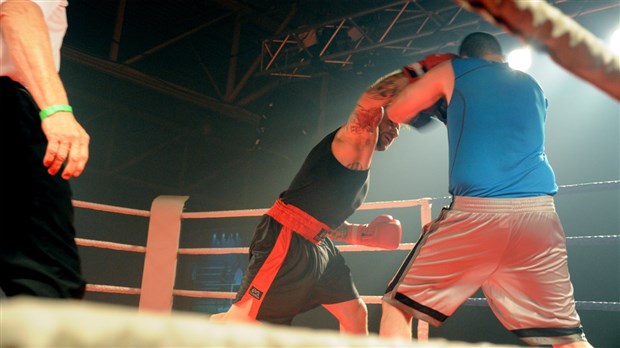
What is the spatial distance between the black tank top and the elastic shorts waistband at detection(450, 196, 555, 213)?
693mm

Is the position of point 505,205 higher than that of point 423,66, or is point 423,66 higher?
point 423,66

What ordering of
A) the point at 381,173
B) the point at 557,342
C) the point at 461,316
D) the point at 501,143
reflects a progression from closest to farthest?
the point at 557,342 → the point at 501,143 → the point at 461,316 → the point at 381,173

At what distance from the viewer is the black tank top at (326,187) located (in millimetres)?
2248

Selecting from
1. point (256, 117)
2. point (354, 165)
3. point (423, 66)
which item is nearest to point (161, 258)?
point (354, 165)

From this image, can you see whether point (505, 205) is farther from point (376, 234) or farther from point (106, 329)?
point (106, 329)

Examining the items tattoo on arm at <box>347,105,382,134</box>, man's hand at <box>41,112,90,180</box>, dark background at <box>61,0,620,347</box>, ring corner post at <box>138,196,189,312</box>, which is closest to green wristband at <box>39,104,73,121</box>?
man's hand at <box>41,112,90,180</box>

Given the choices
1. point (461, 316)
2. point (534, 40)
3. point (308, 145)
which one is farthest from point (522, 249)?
point (308, 145)

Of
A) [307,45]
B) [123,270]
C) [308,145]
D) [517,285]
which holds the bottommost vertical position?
[123,270]

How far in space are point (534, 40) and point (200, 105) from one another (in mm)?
7330

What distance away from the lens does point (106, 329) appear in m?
0.23

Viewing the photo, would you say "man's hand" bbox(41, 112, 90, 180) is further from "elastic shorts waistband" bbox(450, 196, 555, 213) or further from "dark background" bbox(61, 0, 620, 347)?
"dark background" bbox(61, 0, 620, 347)

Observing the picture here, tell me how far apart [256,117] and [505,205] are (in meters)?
6.84

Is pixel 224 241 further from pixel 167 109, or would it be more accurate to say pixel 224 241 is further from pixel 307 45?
pixel 307 45

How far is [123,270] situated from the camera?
798 centimetres
